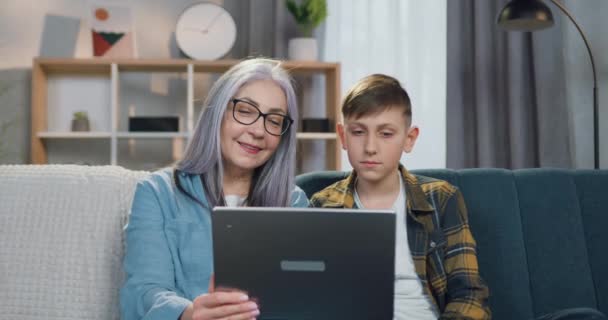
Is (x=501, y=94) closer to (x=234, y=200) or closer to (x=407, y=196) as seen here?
(x=407, y=196)

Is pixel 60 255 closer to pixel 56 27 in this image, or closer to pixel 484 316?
pixel 484 316

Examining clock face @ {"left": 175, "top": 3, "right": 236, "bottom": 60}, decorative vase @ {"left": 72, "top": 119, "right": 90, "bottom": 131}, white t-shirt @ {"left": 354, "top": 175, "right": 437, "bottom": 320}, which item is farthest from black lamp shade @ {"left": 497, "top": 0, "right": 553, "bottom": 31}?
decorative vase @ {"left": 72, "top": 119, "right": 90, "bottom": 131}

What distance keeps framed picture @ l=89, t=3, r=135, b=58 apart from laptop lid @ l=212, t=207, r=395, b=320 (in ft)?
7.72

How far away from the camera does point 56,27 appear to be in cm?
336

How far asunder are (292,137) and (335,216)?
18.2 inches

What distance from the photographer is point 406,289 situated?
1.46m

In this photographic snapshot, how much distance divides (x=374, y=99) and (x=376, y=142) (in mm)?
98

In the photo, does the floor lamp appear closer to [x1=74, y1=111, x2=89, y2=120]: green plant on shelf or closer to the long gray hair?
the long gray hair

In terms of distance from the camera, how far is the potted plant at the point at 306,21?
3.03 metres

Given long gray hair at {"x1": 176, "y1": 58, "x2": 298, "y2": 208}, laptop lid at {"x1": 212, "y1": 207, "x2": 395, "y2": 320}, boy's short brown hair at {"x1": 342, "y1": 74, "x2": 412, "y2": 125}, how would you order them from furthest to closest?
boy's short brown hair at {"x1": 342, "y1": 74, "x2": 412, "y2": 125} → long gray hair at {"x1": 176, "y1": 58, "x2": 298, "y2": 208} → laptop lid at {"x1": 212, "y1": 207, "x2": 395, "y2": 320}

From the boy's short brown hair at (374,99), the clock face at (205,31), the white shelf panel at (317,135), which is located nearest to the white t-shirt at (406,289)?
the boy's short brown hair at (374,99)

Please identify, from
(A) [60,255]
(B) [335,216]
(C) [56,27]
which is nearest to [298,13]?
(C) [56,27]

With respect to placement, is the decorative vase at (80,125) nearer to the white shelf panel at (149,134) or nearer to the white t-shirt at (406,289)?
the white shelf panel at (149,134)

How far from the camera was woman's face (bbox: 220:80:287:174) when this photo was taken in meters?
1.31
